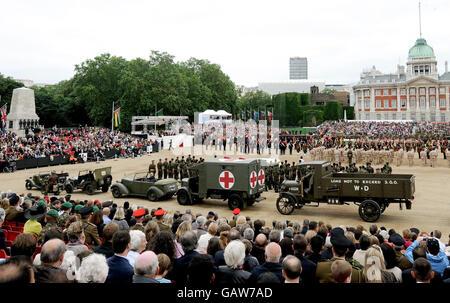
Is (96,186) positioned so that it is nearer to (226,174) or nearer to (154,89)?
(226,174)

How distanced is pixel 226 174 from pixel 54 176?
10036mm

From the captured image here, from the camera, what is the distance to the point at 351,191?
44.8 feet

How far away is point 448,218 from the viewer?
1379 centimetres

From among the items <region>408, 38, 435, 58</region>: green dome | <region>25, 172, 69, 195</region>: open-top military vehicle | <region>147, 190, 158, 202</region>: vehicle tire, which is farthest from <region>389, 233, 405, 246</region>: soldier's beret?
<region>408, 38, 435, 58</region>: green dome

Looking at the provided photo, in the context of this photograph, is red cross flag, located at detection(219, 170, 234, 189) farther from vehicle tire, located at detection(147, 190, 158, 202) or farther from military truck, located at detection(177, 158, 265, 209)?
vehicle tire, located at detection(147, 190, 158, 202)

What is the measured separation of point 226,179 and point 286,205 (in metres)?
2.81

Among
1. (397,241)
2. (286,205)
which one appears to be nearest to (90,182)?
(286,205)

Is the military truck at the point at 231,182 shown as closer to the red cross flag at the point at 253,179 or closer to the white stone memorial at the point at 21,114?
the red cross flag at the point at 253,179

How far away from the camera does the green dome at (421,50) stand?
9425cm

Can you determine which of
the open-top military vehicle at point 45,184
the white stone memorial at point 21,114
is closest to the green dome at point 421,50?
the white stone memorial at point 21,114

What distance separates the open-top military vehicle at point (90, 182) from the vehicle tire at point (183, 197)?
5419 millimetres

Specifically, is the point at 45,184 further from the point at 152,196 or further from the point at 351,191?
the point at 351,191

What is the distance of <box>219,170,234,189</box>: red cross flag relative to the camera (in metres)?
15.7

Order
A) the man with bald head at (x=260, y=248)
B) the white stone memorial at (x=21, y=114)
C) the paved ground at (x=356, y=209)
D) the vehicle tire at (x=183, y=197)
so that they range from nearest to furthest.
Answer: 1. the man with bald head at (x=260, y=248)
2. the paved ground at (x=356, y=209)
3. the vehicle tire at (x=183, y=197)
4. the white stone memorial at (x=21, y=114)
